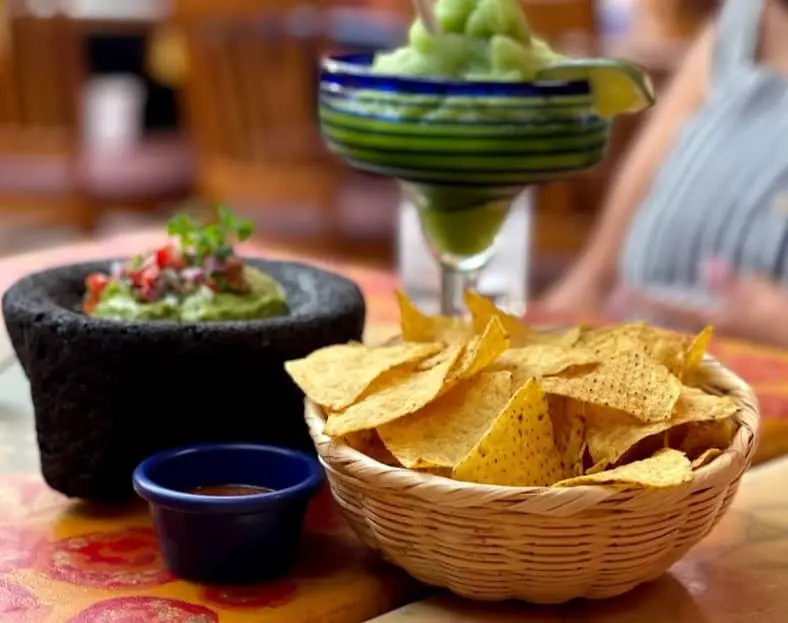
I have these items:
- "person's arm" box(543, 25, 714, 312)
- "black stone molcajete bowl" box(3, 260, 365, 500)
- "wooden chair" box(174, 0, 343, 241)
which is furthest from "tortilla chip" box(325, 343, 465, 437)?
"wooden chair" box(174, 0, 343, 241)

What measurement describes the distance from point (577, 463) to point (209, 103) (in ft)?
9.64

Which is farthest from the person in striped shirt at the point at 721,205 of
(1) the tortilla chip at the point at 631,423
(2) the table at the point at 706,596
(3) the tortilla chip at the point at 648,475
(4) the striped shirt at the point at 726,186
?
(3) the tortilla chip at the point at 648,475

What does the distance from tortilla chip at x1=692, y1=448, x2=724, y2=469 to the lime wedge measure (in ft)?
1.39

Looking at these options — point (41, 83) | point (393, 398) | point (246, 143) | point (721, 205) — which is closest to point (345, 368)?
point (393, 398)

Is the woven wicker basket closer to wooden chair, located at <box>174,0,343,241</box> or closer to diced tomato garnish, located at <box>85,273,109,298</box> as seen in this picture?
diced tomato garnish, located at <box>85,273,109,298</box>

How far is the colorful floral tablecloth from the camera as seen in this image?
2.60 ft

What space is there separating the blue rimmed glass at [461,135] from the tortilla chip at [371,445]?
35cm

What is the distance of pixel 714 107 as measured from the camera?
6.15 feet

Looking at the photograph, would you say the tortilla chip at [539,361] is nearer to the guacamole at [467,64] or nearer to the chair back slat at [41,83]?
the guacamole at [467,64]

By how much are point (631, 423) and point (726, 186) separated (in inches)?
43.5

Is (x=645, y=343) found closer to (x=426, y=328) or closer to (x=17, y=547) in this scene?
(x=426, y=328)

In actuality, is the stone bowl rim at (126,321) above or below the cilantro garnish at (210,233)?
below

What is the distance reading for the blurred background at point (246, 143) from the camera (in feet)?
11.0

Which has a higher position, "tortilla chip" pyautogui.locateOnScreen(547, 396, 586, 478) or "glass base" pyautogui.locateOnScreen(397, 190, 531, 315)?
"tortilla chip" pyautogui.locateOnScreen(547, 396, 586, 478)
